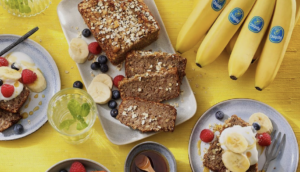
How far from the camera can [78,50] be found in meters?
2.86

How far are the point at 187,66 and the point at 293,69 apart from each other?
85cm

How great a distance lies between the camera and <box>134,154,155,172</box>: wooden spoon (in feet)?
8.98

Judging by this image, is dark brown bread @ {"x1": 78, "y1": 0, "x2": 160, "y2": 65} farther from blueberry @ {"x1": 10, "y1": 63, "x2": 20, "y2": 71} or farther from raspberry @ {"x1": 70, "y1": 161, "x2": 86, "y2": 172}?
raspberry @ {"x1": 70, "y1": 161, "x2": 86, "y2": 172}

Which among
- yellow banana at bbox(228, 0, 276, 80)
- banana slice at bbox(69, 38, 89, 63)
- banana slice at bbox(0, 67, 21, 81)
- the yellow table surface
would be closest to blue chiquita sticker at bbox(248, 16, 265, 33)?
yellow banana at bbox(228, 0, 276, 80)

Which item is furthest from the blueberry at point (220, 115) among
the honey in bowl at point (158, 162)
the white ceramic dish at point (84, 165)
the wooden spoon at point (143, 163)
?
the white ceramic dish at point (84, 165)

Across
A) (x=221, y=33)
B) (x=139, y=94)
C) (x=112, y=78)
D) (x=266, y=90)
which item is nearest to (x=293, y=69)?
(x=266, y=90)

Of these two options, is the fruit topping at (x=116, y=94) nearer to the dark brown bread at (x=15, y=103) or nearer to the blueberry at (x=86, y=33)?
the blueberry at (x=86, y=33)

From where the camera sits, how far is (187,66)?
3.00 metres

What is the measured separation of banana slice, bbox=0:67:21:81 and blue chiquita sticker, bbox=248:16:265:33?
1.70 metres

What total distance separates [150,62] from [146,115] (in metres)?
0.40

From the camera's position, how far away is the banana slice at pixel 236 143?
2.63m

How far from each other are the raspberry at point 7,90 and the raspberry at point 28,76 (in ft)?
0.35

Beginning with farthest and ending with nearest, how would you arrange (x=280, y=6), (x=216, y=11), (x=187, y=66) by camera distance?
(x=187, y=66) → (x=216, y=11) → (x=280, y=6)

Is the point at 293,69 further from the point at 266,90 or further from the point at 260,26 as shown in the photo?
the point at 260,26
